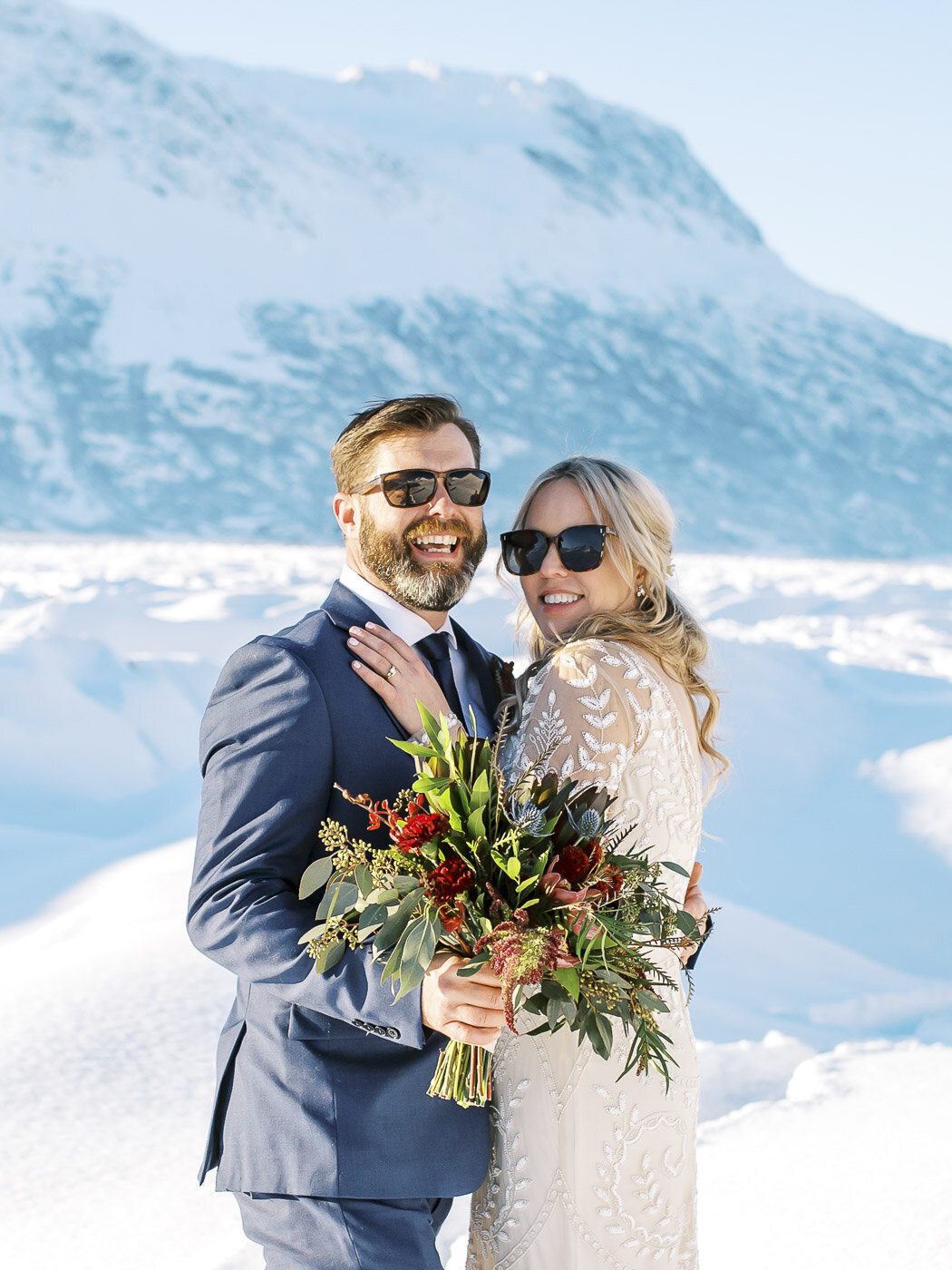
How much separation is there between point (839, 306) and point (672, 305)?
16.1 m

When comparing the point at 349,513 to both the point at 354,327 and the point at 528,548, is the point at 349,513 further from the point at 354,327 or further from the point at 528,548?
the point at 354,327

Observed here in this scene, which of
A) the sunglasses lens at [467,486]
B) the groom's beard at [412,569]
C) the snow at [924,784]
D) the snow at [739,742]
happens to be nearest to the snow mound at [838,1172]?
the snow at [739,742]

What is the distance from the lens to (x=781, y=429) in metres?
75.7

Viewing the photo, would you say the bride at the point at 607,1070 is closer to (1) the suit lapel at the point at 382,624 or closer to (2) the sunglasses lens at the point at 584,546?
(2) the sunglasses lens at the point at 584,546

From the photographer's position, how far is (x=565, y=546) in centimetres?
262

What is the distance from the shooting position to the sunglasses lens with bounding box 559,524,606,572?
260 centimetres

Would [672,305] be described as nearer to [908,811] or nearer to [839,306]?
[839,306]

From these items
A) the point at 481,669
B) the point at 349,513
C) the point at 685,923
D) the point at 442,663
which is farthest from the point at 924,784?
the point at 685,923

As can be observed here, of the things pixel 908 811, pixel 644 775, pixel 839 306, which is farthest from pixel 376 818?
pixel 839 306

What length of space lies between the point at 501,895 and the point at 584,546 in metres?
1.09

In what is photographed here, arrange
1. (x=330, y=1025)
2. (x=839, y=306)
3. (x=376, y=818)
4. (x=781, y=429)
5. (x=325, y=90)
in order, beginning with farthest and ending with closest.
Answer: (x=325, y=90), (x=839, y=306), (x=781, y=429), (x=330, y=1025), (x=376, y=818)

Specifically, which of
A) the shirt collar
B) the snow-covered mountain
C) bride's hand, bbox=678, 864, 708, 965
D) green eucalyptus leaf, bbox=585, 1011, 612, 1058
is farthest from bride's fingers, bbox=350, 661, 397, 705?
the snow-covered mountain

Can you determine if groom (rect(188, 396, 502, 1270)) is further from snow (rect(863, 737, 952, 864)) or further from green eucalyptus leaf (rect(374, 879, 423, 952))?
snow (rect(863, 737, 952, 864))

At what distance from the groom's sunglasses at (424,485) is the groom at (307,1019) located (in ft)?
1.18
